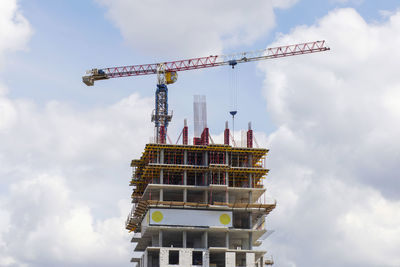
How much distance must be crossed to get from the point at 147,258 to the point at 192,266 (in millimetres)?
11628

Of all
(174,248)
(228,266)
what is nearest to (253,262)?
(228,266)

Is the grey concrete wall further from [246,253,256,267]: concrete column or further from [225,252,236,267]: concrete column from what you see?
[246,253,256,267]: concrete column

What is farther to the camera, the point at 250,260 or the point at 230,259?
the point at 250,260

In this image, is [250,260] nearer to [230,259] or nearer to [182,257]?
[230,259]

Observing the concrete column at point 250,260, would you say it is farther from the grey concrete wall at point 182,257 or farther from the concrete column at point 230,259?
the grey concrete wall at point 182,257

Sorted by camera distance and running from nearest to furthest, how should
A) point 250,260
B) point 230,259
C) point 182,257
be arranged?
point 182,257 < point 230,259 < point 250,260

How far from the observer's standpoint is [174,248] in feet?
643

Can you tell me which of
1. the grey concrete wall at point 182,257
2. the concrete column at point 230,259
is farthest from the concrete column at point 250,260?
the grey concrete wall at point 182,257

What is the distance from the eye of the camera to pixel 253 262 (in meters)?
199

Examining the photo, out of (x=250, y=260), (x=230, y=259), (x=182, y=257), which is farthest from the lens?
(x=250, y=260)

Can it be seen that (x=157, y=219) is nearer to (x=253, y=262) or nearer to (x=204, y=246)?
(x=204, y=246)

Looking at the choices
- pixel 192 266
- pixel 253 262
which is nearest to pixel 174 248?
pixel 192 266

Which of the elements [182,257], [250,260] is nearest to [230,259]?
[250,260]

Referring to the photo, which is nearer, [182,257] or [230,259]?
[182,257]
